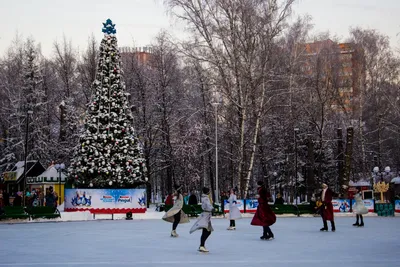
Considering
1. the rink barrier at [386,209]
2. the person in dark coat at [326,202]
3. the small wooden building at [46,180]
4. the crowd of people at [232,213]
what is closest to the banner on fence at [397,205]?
the rink barrier at [386,209]

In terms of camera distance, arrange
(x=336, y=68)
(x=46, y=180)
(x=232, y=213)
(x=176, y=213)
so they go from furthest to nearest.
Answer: (x=336, y=68) → (x=46, y=180) → (x=232, y=213) → (x=176, y=213)

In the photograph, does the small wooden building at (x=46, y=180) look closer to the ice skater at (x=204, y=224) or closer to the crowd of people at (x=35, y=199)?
the crowd of people at (x=35, y=199)

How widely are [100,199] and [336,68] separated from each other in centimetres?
2549

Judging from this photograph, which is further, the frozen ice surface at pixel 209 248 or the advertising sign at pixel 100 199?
the advertising sign at pixel 100 199

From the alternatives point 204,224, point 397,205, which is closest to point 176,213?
point 204,224

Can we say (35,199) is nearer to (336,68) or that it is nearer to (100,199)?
(100,199)

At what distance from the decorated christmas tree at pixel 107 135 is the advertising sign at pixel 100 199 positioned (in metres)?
2.68

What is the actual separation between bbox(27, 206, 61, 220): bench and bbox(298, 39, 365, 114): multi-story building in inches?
1017

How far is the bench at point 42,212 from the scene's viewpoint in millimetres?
31969

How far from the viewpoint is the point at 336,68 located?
52.5 m

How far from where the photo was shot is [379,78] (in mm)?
55375

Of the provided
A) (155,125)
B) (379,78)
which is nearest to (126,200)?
(155,125)

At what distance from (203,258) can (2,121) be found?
2099 inches

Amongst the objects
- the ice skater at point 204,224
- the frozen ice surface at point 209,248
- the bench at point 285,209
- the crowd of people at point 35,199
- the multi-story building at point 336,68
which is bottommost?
the frozen ice surface at point 209,248
